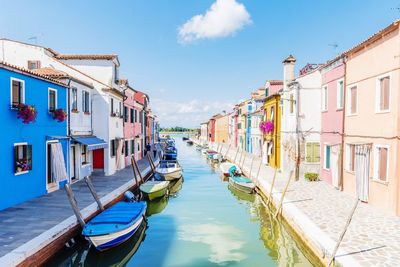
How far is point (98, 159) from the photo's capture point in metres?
24.6

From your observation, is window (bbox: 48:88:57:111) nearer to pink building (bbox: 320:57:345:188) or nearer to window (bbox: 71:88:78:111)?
window (bbox: 71:88:78:111)

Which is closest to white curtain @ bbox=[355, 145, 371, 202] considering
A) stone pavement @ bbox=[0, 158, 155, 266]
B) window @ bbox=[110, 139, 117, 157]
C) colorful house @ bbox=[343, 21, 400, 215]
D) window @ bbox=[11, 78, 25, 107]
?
colorful house @ bbox=[343, 21, 400, 215]

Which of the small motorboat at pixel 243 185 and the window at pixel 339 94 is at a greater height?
the window at pixel 339 94

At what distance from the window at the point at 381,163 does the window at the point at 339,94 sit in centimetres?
471

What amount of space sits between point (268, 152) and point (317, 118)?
30.4 feet

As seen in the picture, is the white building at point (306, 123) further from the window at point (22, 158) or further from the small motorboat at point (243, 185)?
the window at point (22, 158)

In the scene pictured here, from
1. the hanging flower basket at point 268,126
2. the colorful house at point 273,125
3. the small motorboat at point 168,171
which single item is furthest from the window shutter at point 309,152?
the small motorboat at point 168,171

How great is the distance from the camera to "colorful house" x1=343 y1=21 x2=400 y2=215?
1218 centimetres

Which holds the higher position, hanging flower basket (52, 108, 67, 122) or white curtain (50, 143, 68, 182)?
hanging flower basket (52, 108, 67, 122)

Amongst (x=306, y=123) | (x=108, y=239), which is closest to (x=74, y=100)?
(x=108, y=239)

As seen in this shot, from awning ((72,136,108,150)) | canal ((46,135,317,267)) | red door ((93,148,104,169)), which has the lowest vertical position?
canal ((46,135,317,267))

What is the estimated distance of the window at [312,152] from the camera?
21484mm

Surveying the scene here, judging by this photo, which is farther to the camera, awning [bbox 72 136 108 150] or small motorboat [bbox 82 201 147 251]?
awning [bbox 72 136 108 150]

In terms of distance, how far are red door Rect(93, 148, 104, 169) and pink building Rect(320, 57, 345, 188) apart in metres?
16.7
